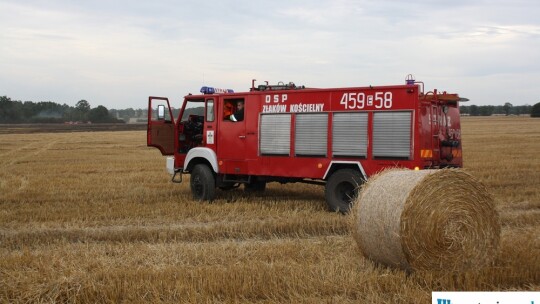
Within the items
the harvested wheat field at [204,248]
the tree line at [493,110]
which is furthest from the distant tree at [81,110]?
the harvested wheat field at [204,248]

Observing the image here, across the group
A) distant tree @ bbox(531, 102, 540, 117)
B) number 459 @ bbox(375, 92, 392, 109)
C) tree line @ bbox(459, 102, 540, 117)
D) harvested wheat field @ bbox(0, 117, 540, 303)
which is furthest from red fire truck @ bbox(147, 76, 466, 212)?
tree line @ bbox(459, 102, 540, 117)

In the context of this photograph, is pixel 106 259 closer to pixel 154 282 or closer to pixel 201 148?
pixel 154 282

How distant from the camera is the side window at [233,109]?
12.4 m

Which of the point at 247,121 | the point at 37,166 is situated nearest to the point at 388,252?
the point at 247,121

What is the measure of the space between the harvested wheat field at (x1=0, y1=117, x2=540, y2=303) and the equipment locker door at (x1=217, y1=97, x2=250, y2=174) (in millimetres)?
765

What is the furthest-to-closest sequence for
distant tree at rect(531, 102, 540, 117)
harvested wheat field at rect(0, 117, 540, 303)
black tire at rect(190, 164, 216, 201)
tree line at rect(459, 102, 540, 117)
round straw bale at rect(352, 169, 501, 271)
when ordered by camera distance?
1. tree line at rect(459, 102, 540, 117)
2. distant tree at rect(531, 102, 540, 117)
3. black tire at rect(190, 164, 216, 201)
4. round straw bale at rect(352, 169, 501, 271)
5. harvested wheat field at rect(0, 117, 540, 303)

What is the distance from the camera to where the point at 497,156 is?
2195 cm

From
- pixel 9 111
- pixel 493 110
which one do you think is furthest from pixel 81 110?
pixel 493 110

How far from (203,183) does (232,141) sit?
1126 mm

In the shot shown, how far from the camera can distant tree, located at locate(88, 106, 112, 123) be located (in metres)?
95.8

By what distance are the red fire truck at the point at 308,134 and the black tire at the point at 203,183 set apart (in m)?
0.02

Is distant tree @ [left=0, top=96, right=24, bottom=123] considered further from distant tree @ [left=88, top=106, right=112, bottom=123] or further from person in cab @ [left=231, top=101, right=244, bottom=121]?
person in cab @ [left=231, top=101, right=244, bottom=121]

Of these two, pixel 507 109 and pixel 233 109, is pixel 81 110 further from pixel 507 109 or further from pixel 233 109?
pixel 233 109

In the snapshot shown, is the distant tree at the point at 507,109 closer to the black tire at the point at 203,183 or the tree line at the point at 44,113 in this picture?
the tree line at the point at 44,113
